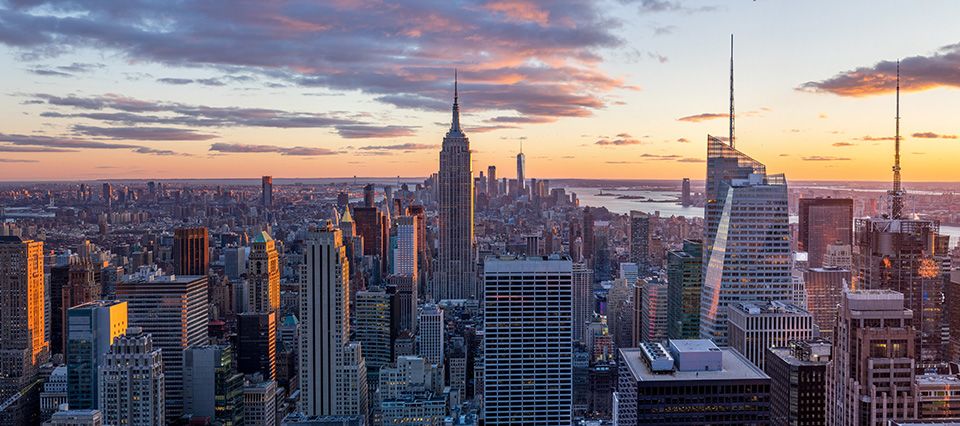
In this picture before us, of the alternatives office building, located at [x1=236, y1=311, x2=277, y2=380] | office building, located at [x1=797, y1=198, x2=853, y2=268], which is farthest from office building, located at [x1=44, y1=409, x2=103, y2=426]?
office building, located at [x1=797, y1=198, x2=853, y2=268]

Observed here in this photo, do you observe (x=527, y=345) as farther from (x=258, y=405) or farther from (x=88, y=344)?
(x=88, y=344)

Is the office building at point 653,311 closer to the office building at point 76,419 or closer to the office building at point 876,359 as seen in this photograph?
the office building at point 876,359

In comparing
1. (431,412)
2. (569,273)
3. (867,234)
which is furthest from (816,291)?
(431,412)

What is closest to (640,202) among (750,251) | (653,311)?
(653,311)

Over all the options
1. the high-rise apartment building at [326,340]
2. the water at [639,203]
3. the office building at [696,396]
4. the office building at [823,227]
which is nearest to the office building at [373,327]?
the high-rise apartment building at [326,340]

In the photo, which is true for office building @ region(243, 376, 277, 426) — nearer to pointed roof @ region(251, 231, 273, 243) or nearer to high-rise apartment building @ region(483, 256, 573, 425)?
high-rise apartment building @ region(483, 256, 573, 425)

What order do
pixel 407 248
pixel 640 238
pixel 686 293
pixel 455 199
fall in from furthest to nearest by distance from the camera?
pixel 455 199
pixel 407 248
pixel 640 238
pixel 686 293
